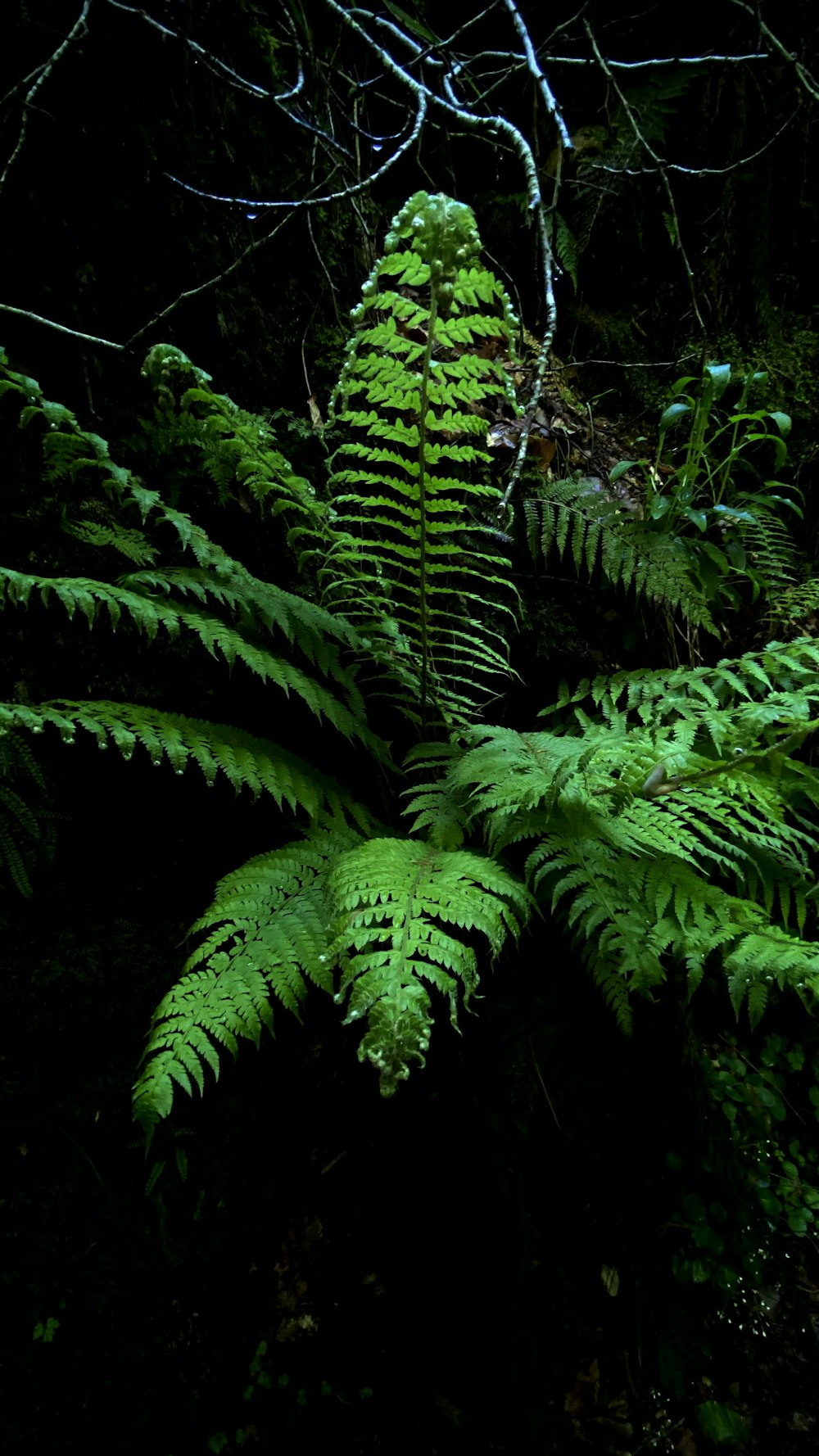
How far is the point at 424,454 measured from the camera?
1.51 metres

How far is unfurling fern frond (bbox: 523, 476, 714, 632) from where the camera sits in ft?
7.41

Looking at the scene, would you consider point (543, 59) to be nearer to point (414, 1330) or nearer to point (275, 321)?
point (275, 321)

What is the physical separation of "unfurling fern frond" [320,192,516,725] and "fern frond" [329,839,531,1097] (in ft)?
2.04

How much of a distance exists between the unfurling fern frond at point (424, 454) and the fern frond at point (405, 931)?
622 mm

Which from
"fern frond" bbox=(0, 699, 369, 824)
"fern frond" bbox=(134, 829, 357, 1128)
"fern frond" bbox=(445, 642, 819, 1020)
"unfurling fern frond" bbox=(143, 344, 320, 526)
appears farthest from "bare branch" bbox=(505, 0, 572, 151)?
"fern frond" bbox=(134, 829, 357, 1128)

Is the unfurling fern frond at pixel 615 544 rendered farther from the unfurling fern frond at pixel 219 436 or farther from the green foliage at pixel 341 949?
the green foliage at pixel 341 949

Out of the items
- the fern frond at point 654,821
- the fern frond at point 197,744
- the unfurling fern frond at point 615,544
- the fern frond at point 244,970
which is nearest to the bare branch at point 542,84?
the unfurling fern frond at point 615,544

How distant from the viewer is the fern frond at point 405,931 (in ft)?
3.25

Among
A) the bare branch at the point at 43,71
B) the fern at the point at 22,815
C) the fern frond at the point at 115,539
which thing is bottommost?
the fern at the point at 22,815

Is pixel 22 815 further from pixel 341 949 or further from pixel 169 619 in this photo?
pixel 341 949

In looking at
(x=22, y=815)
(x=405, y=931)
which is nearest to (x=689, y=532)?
(x=405, y=931)

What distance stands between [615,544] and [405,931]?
65.5 inches

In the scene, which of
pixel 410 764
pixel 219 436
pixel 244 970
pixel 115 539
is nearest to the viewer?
pixel 244 970

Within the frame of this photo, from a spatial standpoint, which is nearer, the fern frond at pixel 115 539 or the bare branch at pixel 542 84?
the bare branch at pixel 542 84
